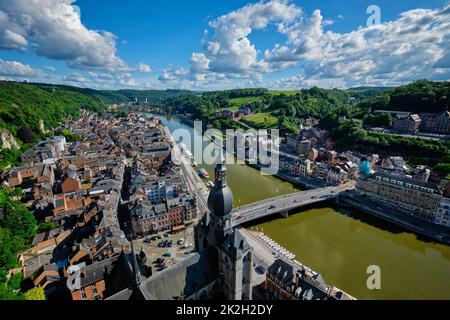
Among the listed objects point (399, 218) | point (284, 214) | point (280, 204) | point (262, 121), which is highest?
point (262, 121)

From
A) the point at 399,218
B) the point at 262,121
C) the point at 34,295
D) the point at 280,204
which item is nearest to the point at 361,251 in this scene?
the point at 399,218

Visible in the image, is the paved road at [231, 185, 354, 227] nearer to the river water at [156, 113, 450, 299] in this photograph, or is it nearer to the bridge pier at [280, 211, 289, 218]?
the bridge pier at [280, 211, 289, 218]

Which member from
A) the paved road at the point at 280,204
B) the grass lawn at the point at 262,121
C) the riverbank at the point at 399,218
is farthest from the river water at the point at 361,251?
the grass lawn at the point at 262,121

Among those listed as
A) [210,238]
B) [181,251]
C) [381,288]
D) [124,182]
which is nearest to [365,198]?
[381,288]

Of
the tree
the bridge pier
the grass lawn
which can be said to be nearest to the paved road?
the bridge pier

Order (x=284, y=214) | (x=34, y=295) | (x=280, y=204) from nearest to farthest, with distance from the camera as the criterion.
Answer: (x=34, y=295) < (x=284, y=214) < (x=280, y=204)

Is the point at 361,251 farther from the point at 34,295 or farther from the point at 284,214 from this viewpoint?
the point at 34,295

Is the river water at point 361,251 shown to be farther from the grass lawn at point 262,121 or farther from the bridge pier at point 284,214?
the grass lawn at point 262,121

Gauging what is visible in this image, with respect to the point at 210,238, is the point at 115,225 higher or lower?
lower
